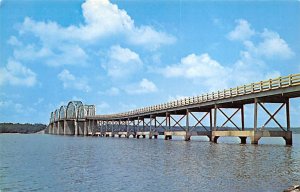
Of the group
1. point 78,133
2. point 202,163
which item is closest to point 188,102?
point 202,163

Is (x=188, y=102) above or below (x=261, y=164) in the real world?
above

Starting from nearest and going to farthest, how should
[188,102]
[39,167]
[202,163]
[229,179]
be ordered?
[229,179] → [39,167] → [202,163] → [188,102]

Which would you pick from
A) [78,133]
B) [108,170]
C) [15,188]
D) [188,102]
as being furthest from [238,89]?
[78,133]

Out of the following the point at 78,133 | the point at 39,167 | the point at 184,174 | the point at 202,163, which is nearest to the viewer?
the point at 184,174

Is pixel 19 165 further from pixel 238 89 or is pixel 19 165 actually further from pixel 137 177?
pixel 238 89

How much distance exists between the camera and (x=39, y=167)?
83.6ft

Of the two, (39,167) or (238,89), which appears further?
(238,89)

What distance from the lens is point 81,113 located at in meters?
173

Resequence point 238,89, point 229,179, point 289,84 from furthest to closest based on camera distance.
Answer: point 238,89 < point 289,84 < point 229,179

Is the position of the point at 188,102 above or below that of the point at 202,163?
above

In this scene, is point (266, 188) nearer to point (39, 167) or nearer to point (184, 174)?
point (184, 174)

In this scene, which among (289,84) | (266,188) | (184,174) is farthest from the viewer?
(289,84)

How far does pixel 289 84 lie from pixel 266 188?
25.5 metres

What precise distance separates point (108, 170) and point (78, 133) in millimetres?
146796
